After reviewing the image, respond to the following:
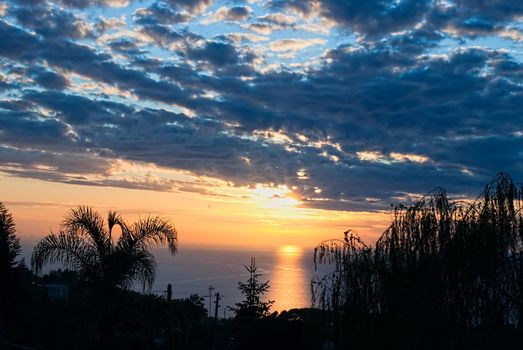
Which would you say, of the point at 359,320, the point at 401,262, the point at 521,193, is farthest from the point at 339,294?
the point at 521,193

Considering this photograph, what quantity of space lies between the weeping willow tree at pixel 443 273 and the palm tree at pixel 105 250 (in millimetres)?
→ 6404

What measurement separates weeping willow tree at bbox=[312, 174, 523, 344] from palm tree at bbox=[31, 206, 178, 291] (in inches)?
252

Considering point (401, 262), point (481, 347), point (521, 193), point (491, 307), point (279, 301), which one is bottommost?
point (279, 301)

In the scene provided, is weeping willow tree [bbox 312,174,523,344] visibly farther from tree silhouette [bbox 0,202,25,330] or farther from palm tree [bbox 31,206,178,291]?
tree silhouette [bbox 0,202,25,330]

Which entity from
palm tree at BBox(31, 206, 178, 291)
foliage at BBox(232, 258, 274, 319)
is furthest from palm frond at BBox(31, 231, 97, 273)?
foliage at BBox(232, 258, 274, 319)

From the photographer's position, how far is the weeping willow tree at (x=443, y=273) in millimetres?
9945

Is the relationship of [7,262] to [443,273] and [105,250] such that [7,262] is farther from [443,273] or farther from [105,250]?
[443,273]

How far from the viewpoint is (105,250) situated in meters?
16.7

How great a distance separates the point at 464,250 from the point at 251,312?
378 inches

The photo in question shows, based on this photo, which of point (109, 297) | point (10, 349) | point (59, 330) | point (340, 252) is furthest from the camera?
point (59, 330)

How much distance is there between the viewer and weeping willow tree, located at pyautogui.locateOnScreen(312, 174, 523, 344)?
32.6ft

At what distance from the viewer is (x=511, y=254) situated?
9.98m

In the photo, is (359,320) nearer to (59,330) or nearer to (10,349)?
(10,349)

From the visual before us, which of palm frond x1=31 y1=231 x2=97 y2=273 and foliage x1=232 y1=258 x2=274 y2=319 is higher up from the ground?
palm frond x1=31 y1=231 x2=97 y2=273
